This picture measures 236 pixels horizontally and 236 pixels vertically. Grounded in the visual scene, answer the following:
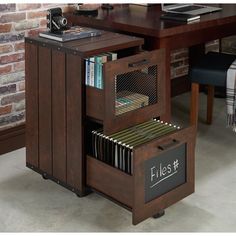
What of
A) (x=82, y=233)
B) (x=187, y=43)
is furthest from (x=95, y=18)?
(x=82, y=233)

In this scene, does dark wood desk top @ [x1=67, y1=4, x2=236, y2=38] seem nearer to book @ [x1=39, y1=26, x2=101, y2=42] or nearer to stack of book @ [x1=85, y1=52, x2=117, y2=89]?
book @ [x1=39, y1=26, x2=101, y2=42]

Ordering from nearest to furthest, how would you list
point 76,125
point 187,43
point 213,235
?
point 213,235 < point 76,125 < point 187,43

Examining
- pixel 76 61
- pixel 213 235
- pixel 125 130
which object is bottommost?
pixel 213 235

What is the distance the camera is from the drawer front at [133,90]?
228 cm

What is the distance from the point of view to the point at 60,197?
255 cm

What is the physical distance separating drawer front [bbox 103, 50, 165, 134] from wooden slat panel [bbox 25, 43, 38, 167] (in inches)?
14.9

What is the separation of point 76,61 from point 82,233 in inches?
27.1

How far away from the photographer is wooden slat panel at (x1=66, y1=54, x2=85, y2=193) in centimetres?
234

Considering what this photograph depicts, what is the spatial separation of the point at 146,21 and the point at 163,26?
16 cm

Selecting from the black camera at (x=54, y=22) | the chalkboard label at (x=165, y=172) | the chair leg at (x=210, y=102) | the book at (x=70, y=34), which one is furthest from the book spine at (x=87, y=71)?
the chair leg at (x=210, y=102)

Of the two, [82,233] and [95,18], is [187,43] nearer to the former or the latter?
[95,18]

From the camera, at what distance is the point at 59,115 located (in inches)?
97.4

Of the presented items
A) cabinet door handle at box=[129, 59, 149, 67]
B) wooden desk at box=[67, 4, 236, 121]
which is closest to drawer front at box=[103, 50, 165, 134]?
cabinet door handle at box=[129, 59, 149, 67]

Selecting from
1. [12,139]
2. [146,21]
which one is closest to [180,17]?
[146,21]
